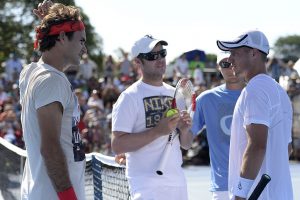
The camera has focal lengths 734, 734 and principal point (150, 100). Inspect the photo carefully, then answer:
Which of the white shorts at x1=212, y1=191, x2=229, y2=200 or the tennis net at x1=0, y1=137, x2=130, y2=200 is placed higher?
the white shorts at x1=212, y1=191, x2=229, y2=200

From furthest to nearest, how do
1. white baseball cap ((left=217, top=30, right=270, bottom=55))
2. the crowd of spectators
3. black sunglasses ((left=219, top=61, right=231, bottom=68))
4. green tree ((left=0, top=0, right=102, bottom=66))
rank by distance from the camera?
green tree ((left=0, top=0, right=102, bottom=66)) < the crowd of spectators < black sunglasses ((left=219, top=61, right=231, bottom=68)) < white baseball cap ((left=217, top=30, right=270, bottom=55))

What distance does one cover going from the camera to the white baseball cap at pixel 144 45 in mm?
5559

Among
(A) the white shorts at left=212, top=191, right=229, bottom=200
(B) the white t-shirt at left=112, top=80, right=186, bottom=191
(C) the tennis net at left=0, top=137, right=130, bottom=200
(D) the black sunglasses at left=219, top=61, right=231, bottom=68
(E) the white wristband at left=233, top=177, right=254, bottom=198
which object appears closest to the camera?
(E) the white wristband at left=233, top=177, right=254, bottom=198

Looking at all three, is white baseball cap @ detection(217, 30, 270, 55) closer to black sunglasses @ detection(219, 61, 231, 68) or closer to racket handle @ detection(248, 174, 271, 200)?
racket handle @ detection(248, 174, 271, 200)

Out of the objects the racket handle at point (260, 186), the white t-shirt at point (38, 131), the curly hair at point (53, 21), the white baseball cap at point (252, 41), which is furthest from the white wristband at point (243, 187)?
the curly hair at point (53, 21)

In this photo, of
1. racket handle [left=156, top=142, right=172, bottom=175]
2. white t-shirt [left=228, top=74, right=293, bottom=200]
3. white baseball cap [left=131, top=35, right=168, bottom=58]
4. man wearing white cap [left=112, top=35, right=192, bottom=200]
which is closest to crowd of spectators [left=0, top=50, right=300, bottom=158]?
white baseball cap [left=131, top=35, right=168, bottom=58]

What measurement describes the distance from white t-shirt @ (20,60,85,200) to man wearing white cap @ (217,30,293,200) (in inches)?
37.0

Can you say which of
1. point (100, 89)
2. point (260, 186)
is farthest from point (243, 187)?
point (100, 89)

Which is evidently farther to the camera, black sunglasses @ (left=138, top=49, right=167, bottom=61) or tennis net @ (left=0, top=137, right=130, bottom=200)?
tennis net @ (left=0, top=137, right=130, bottom=200)

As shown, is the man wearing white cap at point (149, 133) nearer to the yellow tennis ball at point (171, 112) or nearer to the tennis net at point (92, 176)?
the yellow tennis ball at point (171, 112)

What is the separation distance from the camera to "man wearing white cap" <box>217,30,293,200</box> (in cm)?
420

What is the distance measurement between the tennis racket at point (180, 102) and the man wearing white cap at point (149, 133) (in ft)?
0.11

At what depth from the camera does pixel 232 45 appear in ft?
14.6

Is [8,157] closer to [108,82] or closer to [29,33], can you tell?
[108,82]
